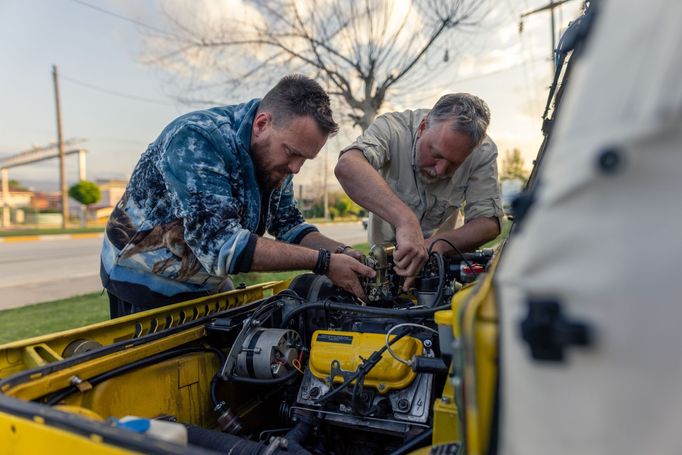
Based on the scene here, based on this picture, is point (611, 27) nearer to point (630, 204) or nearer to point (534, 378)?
point (630, 204)

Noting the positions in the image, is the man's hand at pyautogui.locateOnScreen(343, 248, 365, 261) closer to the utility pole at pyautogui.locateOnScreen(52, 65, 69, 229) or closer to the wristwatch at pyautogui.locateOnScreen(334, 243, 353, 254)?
the wristwatch at pyautogui.locateOnScreen(334, 243, 353, 254)

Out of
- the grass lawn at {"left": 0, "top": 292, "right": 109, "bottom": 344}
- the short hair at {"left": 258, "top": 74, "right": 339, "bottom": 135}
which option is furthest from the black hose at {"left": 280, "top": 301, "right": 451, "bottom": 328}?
the grass lawn at {"left": 0, "top": 292, "right": 109, "bottom": 344}

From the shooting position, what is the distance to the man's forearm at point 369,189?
2498mm

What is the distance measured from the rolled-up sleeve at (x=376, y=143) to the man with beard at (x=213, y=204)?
503 mm

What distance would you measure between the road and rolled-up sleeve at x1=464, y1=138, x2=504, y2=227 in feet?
24.0

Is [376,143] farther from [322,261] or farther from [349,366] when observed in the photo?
→ [349,366]

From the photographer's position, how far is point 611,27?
70 centimetres

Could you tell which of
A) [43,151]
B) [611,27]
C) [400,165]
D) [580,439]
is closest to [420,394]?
[580,439]

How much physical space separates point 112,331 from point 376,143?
1.87 meters

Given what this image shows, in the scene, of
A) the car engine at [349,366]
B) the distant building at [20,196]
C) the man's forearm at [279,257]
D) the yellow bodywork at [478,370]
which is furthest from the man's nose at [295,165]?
the distant building at [20,196]

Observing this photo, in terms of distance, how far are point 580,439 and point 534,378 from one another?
4.2 inches

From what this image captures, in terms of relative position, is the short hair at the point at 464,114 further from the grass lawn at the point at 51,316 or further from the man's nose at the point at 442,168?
the grass lawn at the point at 51,316

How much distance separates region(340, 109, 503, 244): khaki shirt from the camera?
319cm

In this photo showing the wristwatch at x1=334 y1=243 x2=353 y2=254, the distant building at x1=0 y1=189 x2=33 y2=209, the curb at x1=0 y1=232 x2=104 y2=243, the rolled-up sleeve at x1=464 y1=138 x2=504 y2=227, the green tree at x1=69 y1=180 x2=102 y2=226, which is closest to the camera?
the wristwatch at x1=334 y1=243 x2=353 y2=254
